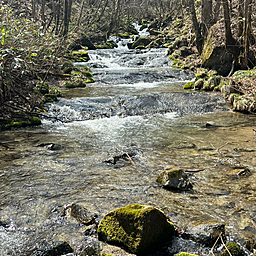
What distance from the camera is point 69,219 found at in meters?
3.40

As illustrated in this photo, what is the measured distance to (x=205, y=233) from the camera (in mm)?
2939

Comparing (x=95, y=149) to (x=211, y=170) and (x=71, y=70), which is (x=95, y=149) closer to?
(x=211, y=170)

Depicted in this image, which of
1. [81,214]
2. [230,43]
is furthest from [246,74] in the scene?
[81,214]

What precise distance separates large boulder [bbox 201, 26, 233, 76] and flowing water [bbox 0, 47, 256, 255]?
14.6 ft

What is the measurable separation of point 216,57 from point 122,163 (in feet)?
39.2

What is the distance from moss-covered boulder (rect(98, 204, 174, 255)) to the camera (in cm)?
278

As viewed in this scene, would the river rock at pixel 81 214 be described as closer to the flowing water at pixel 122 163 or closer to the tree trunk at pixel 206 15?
the flowing water at pixel 122 163

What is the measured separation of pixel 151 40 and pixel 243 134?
23435 mm

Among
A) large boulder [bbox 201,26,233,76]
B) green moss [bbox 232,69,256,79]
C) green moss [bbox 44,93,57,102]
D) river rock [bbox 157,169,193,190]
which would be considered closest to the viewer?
river rock [bbox 157,169,193,190]

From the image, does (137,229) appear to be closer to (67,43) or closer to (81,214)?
(81,214)

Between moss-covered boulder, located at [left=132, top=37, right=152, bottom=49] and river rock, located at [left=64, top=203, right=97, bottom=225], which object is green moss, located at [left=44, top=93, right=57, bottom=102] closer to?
river rock, located at [left=64, top=203, right=97, bottom=225]

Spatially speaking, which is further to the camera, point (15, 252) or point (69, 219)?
point (69, 219)

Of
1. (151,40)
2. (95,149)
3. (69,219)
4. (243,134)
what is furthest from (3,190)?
(151,40)

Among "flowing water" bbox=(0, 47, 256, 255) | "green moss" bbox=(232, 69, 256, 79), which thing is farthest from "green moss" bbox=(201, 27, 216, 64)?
"flowing water" bbox=(0, 47, 256, 255)
